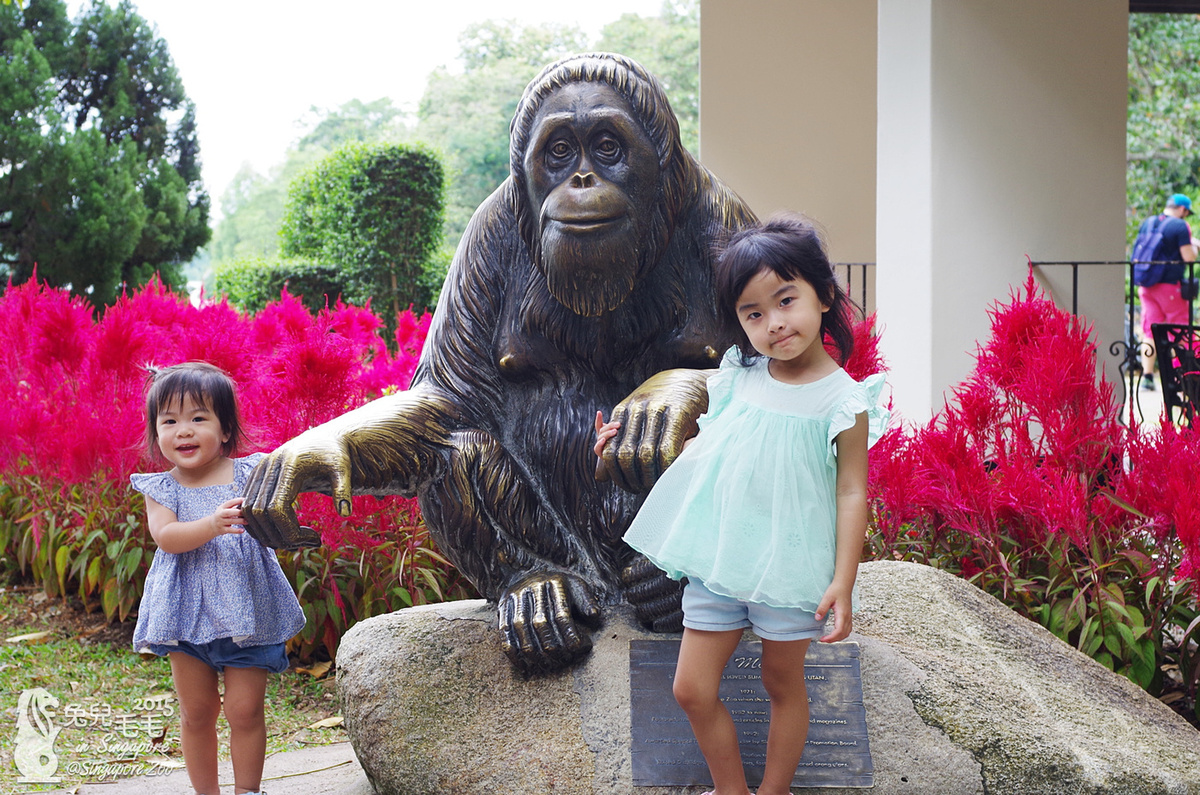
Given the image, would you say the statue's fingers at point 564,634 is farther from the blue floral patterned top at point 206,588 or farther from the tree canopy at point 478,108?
the tree canopy at point 478,108

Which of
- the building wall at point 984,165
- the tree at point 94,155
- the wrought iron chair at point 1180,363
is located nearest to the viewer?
the wrought iron chair at point 1180,363

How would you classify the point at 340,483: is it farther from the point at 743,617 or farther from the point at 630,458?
the point at 743,617

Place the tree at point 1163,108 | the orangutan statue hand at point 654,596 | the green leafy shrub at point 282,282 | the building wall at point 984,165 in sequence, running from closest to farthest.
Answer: the orangutan statue hand at point 654,596, the building wall at point 984,165, the green leafy shrub at point 282,282, the tree at point 1163,108

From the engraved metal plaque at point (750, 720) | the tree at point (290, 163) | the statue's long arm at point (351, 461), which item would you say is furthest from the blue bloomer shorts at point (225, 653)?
the tree at point (290, 163)

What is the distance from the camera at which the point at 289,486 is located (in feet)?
5.78

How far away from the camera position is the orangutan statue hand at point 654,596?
80.7 inches

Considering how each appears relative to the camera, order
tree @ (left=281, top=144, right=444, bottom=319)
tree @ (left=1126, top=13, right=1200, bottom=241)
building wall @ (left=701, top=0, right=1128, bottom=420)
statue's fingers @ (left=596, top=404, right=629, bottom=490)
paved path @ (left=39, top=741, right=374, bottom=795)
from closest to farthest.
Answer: statue's fingers @ (left=596, top=404, right=629, bottom=490) < paved path @ (left=39, top=741, right=374, bottom=795) < building wall @ (left=701, top=0, right=1128, bottom=420) < tree @ (left=281, top=144, right=444, bottom=319) < tree @ (left=1126, top=13, right=1200, bottom=241)

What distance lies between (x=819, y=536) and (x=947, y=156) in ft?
11.9

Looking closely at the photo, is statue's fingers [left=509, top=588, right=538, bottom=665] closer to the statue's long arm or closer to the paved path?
the statue's long arm

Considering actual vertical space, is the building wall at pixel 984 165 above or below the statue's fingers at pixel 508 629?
above

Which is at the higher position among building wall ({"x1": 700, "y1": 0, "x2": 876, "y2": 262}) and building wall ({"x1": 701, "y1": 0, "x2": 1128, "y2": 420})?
building wall ({"x1": 700, "y1": 0, "x2": 876, "y2": 262})

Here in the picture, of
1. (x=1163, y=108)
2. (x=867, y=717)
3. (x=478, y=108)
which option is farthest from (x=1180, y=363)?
(x=478, y=108)

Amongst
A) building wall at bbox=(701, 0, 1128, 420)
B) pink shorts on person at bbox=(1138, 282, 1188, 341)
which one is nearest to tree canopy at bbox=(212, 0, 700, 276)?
pink shorts on person at bbox=(1138, 282, 1188, 341)

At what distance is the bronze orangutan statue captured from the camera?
196 centimetres
